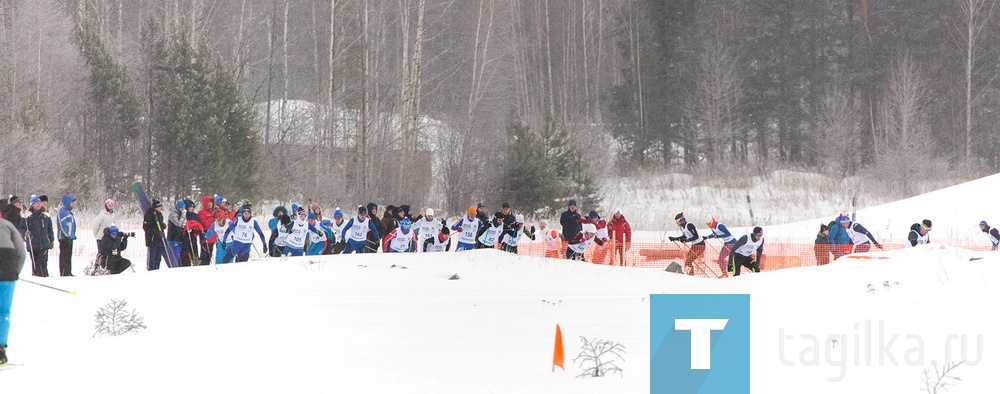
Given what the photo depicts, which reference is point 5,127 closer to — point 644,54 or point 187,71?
point 187,71

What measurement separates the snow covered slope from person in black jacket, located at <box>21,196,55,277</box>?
2.16 meters

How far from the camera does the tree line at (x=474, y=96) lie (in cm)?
3344

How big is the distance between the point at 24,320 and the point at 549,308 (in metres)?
6.54

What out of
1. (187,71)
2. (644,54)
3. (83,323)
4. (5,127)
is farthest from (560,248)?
(644,54)

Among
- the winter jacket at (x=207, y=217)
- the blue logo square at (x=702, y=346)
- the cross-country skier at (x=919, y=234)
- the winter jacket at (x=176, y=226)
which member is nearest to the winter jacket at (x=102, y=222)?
the winter jacket at (x=176, y=226)

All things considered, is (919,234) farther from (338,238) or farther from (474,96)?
(474,96)

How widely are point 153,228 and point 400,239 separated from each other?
485 centimetres

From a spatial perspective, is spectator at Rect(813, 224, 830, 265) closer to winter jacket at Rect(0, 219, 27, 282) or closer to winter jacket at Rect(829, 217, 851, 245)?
winter jacket at Rect(829, 217, 851, 245)

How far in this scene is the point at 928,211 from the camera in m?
28.1

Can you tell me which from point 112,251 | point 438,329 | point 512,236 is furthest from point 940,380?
point 512,236

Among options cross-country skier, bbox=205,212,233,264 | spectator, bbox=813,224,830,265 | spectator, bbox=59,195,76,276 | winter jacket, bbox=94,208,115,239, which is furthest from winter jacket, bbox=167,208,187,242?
Answer: spectator, bbox=813,224,830,265

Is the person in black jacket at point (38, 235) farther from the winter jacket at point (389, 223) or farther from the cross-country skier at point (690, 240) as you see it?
the cross-country skier at point (690, 240)

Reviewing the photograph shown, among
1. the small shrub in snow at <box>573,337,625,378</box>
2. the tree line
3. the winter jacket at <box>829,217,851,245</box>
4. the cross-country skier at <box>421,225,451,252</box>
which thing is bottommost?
the small shrub in snow at <box>573,337,625,378</box>

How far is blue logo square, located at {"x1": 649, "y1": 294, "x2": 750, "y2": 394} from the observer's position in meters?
7.80
